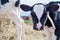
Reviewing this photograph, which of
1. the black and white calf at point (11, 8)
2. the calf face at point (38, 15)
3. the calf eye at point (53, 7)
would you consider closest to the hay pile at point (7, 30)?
the black and white calf at point (11, 8)

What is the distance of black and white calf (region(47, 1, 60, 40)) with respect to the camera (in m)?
2.70

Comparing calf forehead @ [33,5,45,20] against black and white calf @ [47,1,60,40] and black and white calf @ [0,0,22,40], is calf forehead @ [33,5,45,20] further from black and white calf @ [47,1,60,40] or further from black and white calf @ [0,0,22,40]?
black and white calf @ [0,0,22,40]

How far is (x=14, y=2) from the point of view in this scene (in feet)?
9.89

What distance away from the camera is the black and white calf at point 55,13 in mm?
2699

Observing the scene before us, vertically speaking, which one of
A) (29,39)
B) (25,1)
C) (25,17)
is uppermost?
(25,1)

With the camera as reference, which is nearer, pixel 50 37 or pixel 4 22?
pixel 50 37

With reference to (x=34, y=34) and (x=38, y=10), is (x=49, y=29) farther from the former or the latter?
(x=34, y=34)

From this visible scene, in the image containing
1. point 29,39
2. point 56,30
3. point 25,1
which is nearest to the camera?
point 56,30

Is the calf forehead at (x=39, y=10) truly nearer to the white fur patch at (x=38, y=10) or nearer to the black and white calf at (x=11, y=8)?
the white fur patch at (x=38, y=10)

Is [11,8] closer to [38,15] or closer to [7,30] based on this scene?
[38,15]

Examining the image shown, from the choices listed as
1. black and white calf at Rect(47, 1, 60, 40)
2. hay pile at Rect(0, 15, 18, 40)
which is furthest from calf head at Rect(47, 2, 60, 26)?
hay pile at Rect(0, 15, 18, 40)

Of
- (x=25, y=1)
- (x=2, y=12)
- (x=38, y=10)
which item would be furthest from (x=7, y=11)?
(x=25, y=1)

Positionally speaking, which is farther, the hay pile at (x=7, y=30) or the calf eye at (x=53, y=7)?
the hay pile at (x=7, y=30)

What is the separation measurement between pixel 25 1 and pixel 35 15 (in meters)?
2.09
